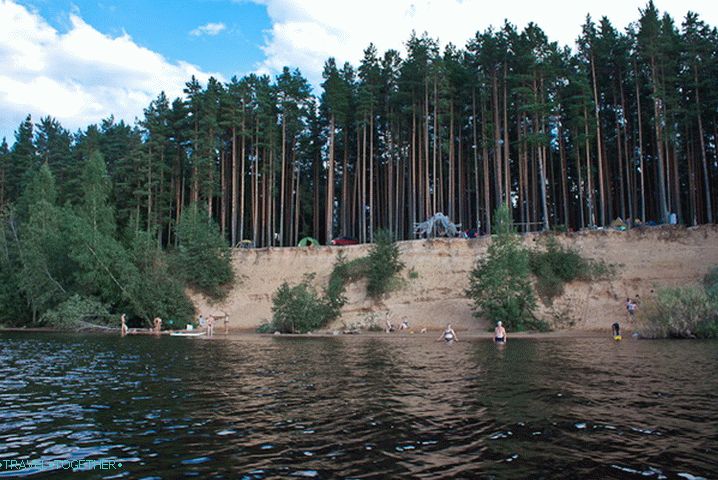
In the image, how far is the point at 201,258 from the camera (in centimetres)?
5109

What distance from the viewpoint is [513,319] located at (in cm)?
3838

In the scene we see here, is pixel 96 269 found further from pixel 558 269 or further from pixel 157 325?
pixel 558 269

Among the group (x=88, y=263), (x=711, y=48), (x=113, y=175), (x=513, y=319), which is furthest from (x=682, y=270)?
(x=113, y=175)

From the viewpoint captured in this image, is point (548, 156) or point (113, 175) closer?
point (548, 156)

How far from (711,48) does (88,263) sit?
195 feet

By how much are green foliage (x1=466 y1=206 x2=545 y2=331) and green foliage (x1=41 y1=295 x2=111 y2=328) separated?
32.3m

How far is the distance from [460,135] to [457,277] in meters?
→ 18.1

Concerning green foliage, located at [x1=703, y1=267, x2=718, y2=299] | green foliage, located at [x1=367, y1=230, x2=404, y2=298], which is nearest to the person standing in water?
green foliage, located at [x1=367, y1=230, x2=404, y2=298]

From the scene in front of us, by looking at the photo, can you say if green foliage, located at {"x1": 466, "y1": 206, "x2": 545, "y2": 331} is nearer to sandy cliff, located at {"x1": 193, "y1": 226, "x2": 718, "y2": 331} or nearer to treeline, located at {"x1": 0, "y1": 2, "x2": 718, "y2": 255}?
sandy cliff, located at {"x1": 193, "y1": 226, "x2": 718, "y2": 331}

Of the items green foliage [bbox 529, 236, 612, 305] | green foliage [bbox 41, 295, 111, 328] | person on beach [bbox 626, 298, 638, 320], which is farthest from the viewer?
green foliage [bbox 41, 295, 111, 328]

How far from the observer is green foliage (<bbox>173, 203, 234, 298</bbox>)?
166ft

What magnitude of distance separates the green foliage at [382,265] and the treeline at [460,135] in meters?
7.31

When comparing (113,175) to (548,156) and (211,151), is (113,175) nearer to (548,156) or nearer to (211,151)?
(211,151)

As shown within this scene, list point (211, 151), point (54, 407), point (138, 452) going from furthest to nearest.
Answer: point (211, 151)
point (54, 407)
point (138, 452)
